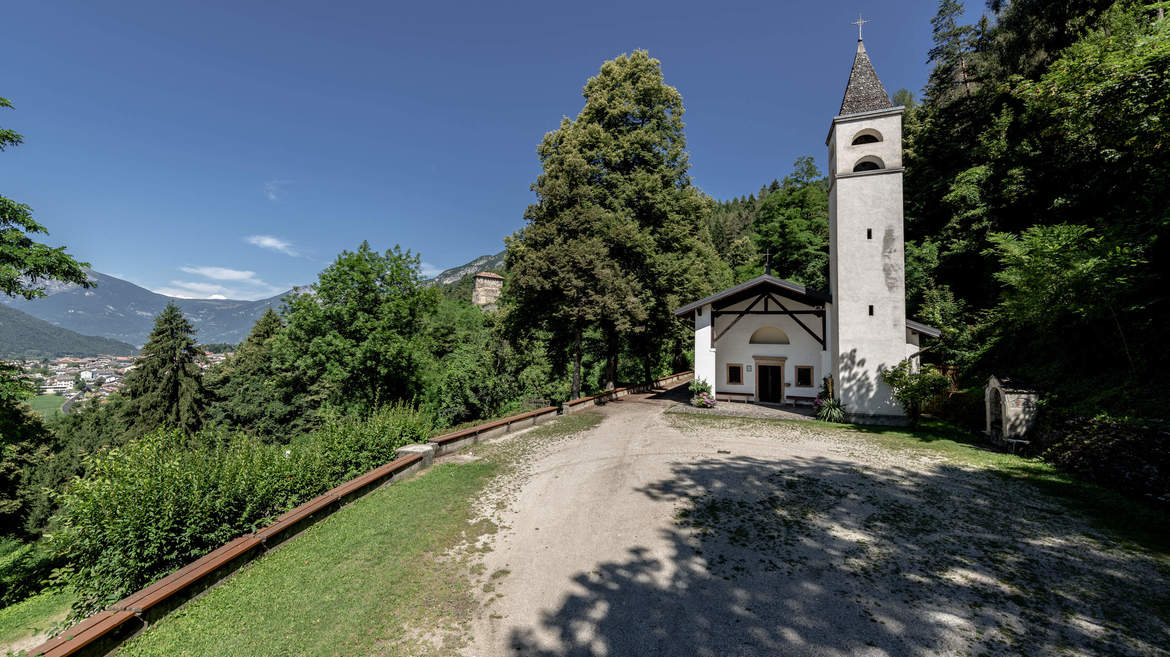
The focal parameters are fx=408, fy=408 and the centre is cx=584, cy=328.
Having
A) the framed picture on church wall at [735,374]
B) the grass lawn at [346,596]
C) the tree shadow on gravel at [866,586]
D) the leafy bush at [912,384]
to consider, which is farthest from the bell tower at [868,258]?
the grass lawn at [346,596]

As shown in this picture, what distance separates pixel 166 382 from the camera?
2464cm

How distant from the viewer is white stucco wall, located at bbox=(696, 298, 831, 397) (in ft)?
62.9

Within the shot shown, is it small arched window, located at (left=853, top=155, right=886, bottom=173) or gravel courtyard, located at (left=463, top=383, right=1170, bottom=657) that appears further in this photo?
small arched window, located at (left=853, top=155, right=886, bottom=173)

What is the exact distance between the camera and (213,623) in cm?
402

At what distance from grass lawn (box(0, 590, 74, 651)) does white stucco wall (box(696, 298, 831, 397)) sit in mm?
18844

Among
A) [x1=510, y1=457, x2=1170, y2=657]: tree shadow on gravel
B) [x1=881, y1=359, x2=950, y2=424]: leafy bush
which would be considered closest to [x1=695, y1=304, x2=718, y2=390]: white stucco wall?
[x1=881, y1=359, x2=950, y2=424]: leafy bush

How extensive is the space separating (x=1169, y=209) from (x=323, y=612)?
14919 mm

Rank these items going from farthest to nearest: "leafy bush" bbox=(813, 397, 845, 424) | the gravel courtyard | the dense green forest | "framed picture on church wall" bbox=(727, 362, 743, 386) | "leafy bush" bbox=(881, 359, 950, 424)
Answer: "framed picture on church wall" bbox=(727, 362, 743, 386) → "leafy bush" bbox=(813, 397, 845, 424) → "leafy bush" bbox=(881, 359, 950, 424) → the dense green forest → the gravel courtyard

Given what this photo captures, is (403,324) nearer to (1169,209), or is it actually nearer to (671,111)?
(671,111)

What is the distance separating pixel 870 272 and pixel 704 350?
6.76 m

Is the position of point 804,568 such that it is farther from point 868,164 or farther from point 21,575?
point 868,164

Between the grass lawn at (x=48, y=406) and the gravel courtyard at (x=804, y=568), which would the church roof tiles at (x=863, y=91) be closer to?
the gravel courtyard at (x=804, y=568)

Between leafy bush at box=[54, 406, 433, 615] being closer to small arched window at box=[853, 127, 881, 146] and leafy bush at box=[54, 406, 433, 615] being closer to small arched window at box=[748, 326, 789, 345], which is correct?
small arched window at box=[748, 326, 789, 345]

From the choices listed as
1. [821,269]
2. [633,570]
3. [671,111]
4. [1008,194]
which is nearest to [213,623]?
[633,570]
